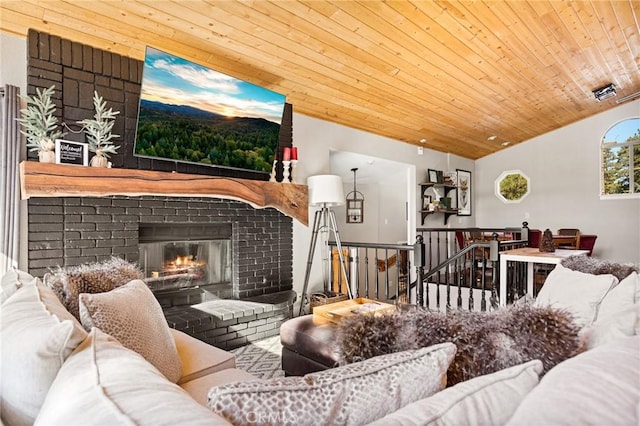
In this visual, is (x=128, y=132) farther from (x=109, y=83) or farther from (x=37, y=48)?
(x=37, y=48)

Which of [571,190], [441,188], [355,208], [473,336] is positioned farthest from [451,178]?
[473,336]

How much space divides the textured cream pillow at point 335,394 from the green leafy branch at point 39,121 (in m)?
2.51

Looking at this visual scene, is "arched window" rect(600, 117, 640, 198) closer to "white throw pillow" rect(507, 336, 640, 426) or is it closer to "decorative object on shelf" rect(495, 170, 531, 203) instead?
"decorative object on shelf" rect(495, 170, 531, 203)

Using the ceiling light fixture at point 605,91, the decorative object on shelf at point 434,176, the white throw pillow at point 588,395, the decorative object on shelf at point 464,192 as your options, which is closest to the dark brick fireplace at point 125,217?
the white throw pillow at point 588,395

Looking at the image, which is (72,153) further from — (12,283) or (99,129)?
(12,283)

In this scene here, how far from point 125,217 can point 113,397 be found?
2599 millimetres

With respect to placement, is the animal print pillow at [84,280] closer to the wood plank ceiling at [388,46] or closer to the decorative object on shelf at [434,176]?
the wood plank ceiling at [388,46]

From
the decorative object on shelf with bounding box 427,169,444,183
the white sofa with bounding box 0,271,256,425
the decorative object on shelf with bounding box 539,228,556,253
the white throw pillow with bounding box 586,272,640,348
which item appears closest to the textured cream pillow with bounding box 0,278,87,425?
the white sofa with bounding box 0,271,256,425

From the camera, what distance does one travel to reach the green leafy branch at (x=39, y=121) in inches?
91.7

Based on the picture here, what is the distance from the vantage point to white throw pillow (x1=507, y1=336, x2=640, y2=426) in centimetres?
53

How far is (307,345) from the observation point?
213 centimetres

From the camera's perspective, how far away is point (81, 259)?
2.65 metres

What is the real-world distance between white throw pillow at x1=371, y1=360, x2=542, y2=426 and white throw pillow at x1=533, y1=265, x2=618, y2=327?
2.11 feet

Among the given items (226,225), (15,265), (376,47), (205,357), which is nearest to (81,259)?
(15,265)
